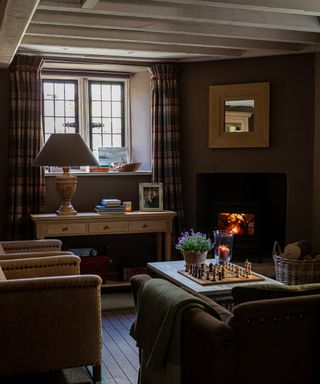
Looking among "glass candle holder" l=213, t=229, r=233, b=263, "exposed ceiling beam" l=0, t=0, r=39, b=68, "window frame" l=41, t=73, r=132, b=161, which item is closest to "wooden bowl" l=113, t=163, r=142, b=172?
"window frame" l=41, t=73, r=132, b=161

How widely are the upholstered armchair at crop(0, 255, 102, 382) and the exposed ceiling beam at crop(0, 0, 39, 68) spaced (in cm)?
151

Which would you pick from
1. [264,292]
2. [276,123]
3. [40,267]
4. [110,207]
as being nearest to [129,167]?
[110,207]

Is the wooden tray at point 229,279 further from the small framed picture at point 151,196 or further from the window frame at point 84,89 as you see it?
the window frame at point 84,89

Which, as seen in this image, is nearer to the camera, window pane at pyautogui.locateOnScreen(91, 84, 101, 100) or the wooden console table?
the wooden console table

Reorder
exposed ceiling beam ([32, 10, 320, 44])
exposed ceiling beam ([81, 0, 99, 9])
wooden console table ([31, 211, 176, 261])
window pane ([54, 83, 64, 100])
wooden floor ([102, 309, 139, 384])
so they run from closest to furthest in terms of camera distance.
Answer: wooden floor ([102, 309, 139, 384])
exposed ceiling beam ([81, 0, 99, 9])
exposed ceiling beam ([32, 10, 320, 44])
wooden console table ([31, 211, 176, 261])
window pane ([54, 83, 64, 100])

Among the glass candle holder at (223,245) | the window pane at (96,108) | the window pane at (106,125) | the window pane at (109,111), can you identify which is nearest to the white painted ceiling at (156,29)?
the window pane at (109,111)

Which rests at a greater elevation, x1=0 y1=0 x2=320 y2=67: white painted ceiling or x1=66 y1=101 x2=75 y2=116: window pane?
x1=0 y1=0 x2=320 y2=67: white painted ceiling

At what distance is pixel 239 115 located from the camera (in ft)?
18.3

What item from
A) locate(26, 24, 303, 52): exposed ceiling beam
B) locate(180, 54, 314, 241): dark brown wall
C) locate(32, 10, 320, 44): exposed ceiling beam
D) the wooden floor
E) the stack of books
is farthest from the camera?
locate(180, 54, 314, 241): dark brown wall

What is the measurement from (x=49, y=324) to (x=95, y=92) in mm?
3349

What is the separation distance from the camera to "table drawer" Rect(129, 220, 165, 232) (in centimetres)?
512

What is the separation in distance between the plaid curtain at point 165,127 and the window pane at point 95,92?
2.02ft

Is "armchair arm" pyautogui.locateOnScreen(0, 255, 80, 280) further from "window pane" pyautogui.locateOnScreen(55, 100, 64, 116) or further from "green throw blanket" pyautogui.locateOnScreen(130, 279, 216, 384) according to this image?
"window pane" pyautogui.locateOnScreen(55, 100, 64, 116)

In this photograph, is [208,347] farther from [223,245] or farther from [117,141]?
[117,141]
